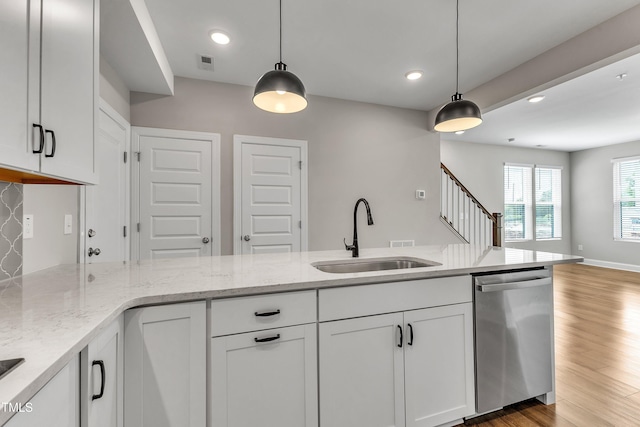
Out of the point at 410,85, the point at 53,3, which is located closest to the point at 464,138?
the point at 410,85

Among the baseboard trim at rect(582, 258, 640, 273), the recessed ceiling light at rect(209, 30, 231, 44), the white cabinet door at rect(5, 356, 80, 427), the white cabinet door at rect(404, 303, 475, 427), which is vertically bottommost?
the baseboard trim at rect(582, 258, 640, 273)

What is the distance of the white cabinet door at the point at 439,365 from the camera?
1593mm

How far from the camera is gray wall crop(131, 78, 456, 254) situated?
3.34 m

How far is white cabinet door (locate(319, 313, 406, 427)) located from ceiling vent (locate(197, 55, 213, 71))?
2.80 m

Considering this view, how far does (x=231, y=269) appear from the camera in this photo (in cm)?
164

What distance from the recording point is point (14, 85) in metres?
0.97

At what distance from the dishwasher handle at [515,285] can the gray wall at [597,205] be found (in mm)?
6792

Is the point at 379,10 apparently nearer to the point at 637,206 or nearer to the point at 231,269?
the point at 231,269

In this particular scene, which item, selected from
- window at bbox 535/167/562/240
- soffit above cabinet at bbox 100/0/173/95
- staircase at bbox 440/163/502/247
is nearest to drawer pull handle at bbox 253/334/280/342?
soffit above cabinet at bbox 100/0/173/95

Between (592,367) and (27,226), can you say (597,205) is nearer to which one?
(592,367)

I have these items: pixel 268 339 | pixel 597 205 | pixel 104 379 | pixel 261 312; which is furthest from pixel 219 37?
pixel 597 205

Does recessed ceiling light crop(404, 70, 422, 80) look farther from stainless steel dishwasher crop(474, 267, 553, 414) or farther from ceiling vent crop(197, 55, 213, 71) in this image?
stainless steel dishwasher crop(474, 267, 553, 414)

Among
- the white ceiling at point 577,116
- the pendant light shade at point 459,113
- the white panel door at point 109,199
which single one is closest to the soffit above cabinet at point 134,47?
the white panel door at point 109,199

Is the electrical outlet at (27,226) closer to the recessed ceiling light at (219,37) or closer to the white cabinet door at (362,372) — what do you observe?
the white cabinet door at (362,372)
